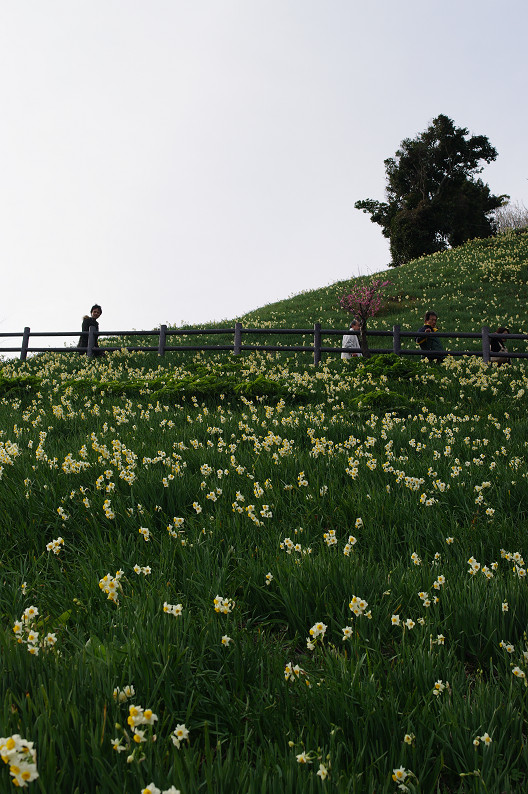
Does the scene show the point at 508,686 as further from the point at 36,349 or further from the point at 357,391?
the point at 36,349

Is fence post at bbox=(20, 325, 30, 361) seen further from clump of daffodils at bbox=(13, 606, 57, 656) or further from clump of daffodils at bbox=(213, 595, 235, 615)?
clump of daffodils at bbox=(213, 595, 235, 615)

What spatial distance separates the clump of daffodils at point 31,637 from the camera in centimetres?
198

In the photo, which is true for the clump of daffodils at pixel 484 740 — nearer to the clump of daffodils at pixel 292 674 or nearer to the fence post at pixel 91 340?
the clump of daffodils at pixel 292 674

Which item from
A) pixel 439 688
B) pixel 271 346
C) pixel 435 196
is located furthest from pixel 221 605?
pixel 435 196

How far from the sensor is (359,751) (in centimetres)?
167

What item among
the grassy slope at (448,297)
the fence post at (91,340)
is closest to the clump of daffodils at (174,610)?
the fence post at (91,340)

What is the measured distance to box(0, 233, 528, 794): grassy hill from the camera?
165cm

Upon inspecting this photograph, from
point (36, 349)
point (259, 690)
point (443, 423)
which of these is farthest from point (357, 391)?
point (36, 349)

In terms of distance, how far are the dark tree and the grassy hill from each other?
4812 centimetres

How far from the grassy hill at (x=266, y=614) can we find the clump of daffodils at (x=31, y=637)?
0.01 m

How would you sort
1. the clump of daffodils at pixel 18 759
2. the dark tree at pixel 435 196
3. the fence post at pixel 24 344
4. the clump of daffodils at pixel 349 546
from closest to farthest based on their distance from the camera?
the clump of daffodils at pixel 18 759, the clump of daffodils at pixel 349 546, the fence post at pixel 24 344, the dark tree at pixel 435 196

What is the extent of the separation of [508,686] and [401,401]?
20.4 ft

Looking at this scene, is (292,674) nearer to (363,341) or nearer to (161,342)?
(363,341)

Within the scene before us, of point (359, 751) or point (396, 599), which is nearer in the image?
point (359, 751)
